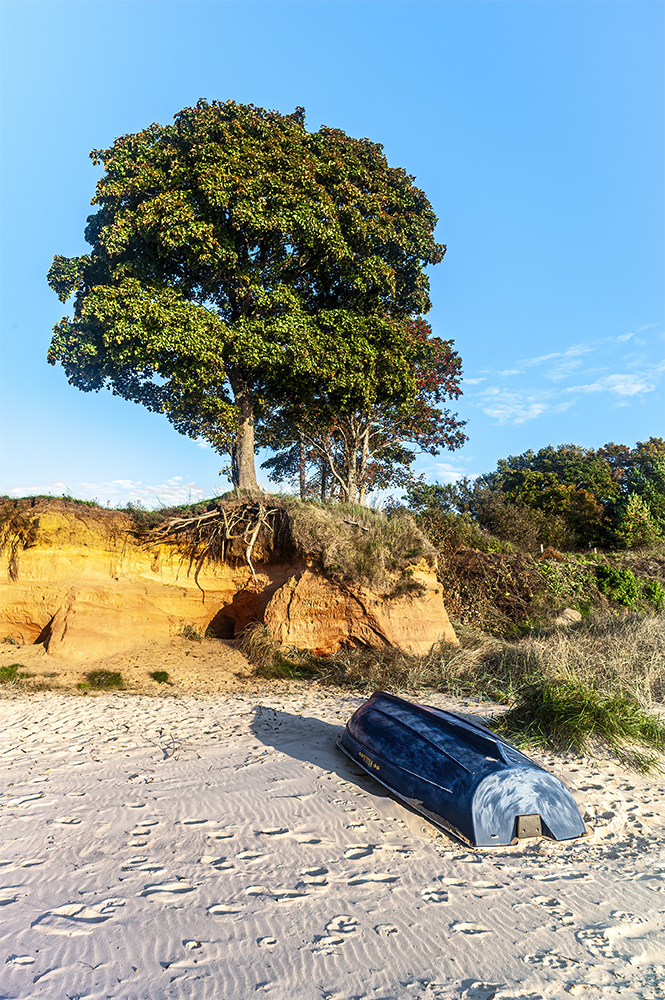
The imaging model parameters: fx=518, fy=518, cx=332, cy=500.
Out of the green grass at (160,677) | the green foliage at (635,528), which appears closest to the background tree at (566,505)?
the green foliage at (635,528)

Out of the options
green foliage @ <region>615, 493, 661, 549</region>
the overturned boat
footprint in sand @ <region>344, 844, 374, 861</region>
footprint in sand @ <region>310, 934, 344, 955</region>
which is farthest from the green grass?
green foliage @ <region>615, 493, 661, 549</region>

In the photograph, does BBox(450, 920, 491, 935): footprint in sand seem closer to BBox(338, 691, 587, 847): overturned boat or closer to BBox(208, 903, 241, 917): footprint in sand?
BBox(338, 691, 587, 847): overturned boat

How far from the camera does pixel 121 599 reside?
33.5ft

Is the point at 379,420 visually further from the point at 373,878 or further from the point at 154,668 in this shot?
the point at 373,878

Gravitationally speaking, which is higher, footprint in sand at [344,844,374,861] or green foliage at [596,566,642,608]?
green foliage at [596,566,642,608]

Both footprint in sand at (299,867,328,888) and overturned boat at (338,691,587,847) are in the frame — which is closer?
footprint in sand at (299,867,328,888)

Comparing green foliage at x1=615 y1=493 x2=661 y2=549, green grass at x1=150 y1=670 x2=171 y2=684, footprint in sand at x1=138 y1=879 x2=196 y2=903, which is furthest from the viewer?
green foliage at x1=615 y1=493 x2=661 y2=549

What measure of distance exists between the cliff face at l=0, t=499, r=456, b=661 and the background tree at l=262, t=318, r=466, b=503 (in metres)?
5.13

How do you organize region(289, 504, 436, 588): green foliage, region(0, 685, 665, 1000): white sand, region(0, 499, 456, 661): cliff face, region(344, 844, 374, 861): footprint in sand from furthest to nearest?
region(289, 504, 436, 588): green foliage → region(0, 499, 456, 661): cliff face → region(344, 844, 374, 861): footprint in sand → region(0, 685, 665, 1000): white sand

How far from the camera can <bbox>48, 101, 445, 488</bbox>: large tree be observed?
41.2ft

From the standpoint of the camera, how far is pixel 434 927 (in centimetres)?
321

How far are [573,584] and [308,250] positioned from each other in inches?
489

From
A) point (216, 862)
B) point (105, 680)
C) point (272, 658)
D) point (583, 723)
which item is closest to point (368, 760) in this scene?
point (216, 862)

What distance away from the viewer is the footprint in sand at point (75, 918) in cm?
303
